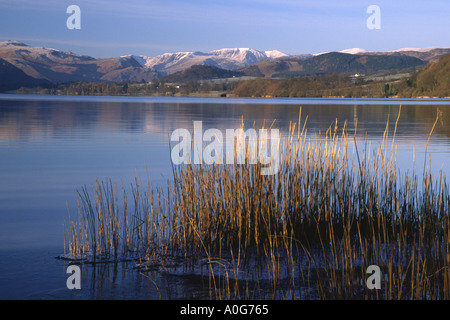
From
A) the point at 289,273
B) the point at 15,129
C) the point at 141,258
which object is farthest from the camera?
the point at 15,129

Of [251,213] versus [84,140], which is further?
[84,140]

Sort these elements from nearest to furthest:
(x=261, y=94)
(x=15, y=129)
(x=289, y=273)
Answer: (x=289, y=273) < (x=15, y=129) < (x=261, y=94)

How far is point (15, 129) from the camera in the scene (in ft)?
77.6

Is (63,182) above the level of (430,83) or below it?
below

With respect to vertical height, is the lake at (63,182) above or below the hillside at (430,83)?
below

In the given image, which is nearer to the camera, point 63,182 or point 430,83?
point 63,182

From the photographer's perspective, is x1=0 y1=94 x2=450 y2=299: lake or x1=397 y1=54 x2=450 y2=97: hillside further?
x1=397 y1=54 x2=450 y2=97: hillside

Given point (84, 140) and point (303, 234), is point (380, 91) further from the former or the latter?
point (303, 234)

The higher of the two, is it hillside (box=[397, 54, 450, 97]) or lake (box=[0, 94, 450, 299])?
hillside (box=[397, 54, 450, 97])

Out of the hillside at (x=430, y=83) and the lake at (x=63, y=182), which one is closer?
the lake at (x=63, y=182)
